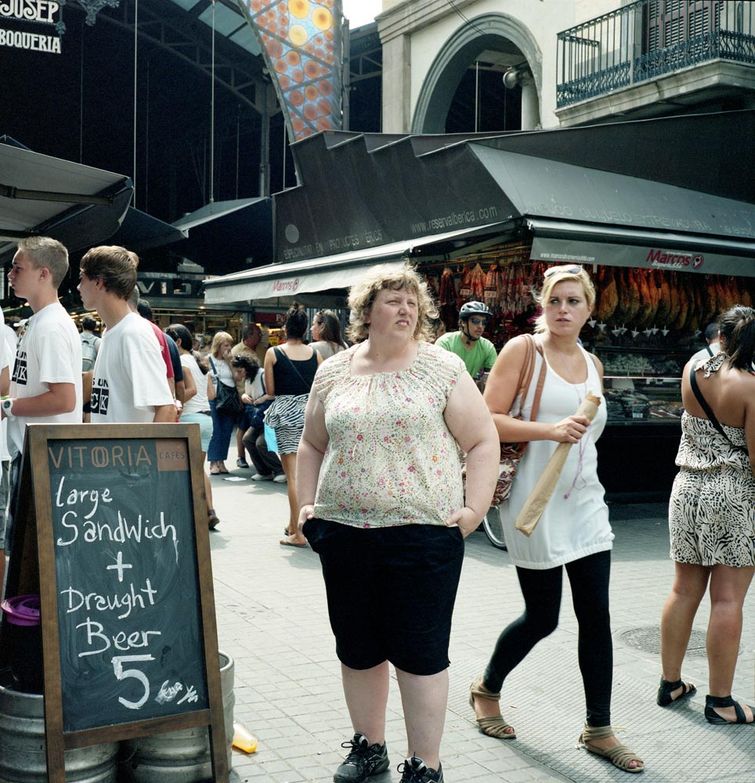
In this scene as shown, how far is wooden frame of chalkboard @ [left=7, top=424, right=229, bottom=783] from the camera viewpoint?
10.7 feet

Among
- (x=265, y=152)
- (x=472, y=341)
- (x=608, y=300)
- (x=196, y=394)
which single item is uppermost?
(x=265, y=152)

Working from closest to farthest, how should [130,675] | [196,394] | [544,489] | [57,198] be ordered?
[130,675]
[544,489]
[57,198]
[196,394]

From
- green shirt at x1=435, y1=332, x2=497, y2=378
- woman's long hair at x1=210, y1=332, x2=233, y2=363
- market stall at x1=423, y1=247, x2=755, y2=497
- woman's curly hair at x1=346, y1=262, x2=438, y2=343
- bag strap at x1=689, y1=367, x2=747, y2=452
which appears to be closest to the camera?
woman's curly hair at x1=346, y1=262, x2=438, y2=343

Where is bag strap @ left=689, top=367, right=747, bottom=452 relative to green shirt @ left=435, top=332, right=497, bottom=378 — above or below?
below

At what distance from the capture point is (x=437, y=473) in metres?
3.44

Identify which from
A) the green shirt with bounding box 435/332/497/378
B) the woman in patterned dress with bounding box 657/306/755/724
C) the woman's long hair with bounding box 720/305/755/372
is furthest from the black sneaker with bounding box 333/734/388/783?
the green shirt with bounding box 435/332/497/378

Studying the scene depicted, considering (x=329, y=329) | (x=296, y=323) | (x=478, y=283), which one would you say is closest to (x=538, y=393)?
(x=296, y=323)

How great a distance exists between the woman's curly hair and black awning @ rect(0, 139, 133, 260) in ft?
11.4

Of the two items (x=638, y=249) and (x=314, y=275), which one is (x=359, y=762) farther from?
(x=314, y=275)

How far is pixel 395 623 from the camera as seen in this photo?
3.44 metres

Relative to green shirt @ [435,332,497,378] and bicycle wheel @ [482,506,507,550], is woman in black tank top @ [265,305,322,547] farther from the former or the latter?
bicycle wheel @ [482,506,507,550]

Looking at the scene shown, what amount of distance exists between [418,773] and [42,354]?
8.46ft

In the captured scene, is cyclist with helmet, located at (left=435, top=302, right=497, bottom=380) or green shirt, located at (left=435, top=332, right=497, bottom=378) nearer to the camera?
cyclist with helmet, located at (left=435, top=302, right=497, bottom=380)

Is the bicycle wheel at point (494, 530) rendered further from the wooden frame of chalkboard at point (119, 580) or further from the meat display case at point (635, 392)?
the wooden frame of chalkboard at point (119, 580)
